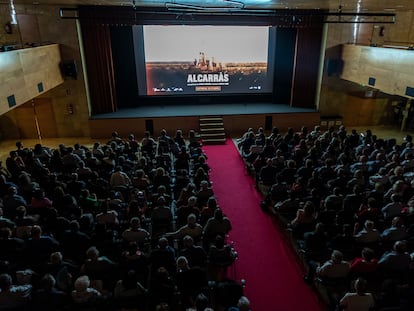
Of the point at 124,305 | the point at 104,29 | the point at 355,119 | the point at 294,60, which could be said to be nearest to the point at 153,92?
the point at 104,29

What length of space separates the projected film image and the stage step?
6.09 feet

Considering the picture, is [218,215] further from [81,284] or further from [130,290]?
[81,284]

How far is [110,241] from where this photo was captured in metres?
5.03

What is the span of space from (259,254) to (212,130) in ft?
22.4

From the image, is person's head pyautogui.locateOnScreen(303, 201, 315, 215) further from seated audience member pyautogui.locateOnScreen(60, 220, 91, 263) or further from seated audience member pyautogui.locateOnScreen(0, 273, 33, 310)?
seated audience member pyautogui.locateOnScreen(0, 273, 33, 310)

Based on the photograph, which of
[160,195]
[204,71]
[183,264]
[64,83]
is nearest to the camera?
[183,264]

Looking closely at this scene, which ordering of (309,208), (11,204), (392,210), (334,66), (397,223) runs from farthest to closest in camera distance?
1. (334,66)
2. (11,204)
3. (392,210)
4. (309,208)
5. (397,223)

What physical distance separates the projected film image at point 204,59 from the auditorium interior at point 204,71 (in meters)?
0.04

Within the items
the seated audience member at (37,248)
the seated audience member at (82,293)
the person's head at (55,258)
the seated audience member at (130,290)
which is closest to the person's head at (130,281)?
the seated audience member at (130,290)

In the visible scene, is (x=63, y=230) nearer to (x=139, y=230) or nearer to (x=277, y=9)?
(x=139, y=230)

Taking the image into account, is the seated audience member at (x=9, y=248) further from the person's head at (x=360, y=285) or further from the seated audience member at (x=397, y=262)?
the seated audience member at (x=397, y=262)

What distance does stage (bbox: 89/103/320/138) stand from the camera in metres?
12.3

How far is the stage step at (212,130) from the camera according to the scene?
12008 millimetres

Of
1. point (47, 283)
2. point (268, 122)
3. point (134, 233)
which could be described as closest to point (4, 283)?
point (47, 283)
